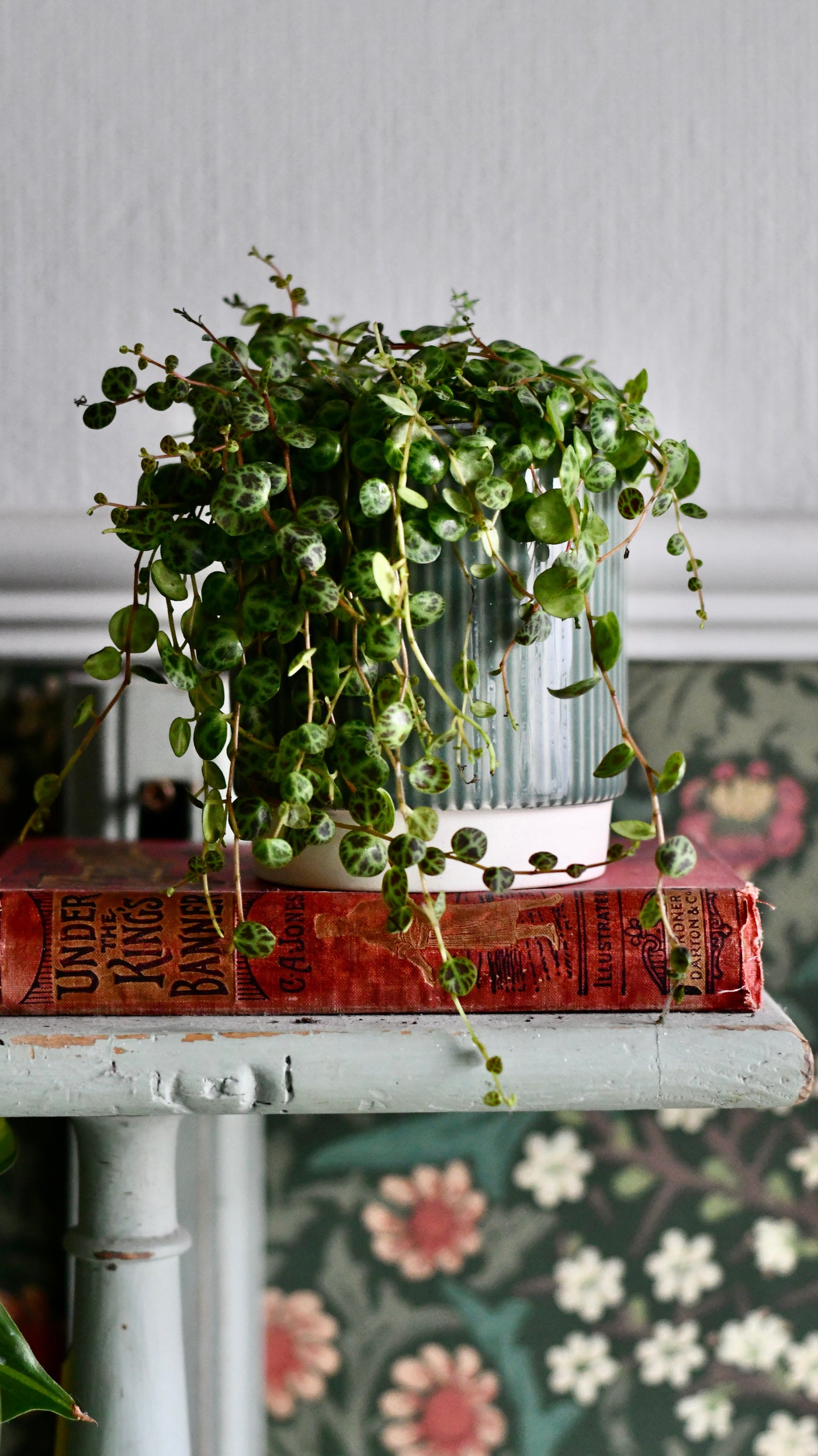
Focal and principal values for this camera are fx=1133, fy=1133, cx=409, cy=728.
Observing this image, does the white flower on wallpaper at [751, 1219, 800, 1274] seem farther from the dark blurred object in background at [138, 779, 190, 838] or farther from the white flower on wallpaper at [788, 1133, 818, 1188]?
the dark blurred object in background at [138, 779, 190, 838]

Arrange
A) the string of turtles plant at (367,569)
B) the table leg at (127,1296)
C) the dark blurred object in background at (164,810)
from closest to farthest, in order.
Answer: the string of turtles plant at (367,569) → the table leg at (127,1296) → the dark blurred object in background at (164,810)

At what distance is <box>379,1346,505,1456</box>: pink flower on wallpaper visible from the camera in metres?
0.59

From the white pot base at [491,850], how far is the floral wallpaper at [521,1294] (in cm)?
22

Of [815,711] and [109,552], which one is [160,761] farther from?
[815,711]

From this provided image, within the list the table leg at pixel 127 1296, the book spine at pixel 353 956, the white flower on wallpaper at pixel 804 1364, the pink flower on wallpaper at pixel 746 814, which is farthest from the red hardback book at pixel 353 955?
the white flower on wallpaper at pixel 804 1364

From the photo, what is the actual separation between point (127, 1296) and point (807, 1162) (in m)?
0.35

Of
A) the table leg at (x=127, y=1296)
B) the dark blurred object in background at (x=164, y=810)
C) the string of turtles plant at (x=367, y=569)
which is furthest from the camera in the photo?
the dark blurred object in background at (x=164, y=810)

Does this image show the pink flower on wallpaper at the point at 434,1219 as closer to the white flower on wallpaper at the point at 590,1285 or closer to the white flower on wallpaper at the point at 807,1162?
the white flower on wallpaper at the point at 590,1285

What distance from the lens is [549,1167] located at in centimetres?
59

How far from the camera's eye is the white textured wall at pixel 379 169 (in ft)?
1.95

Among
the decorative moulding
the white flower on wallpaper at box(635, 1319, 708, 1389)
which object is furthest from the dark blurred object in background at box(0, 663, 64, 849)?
the white flower on wallpaper at box(635, 1319, 708, 1389)

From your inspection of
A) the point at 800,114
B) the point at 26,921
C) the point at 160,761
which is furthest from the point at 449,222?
the point at 26,921

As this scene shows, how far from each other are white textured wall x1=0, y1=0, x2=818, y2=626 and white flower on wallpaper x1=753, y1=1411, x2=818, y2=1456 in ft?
1.61

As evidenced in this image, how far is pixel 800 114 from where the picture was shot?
60cm
